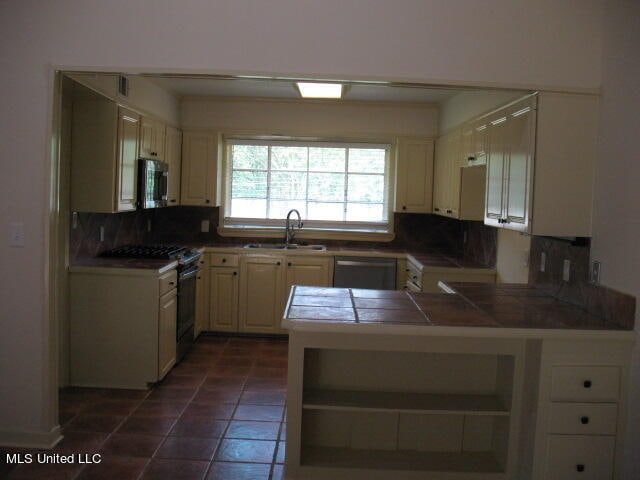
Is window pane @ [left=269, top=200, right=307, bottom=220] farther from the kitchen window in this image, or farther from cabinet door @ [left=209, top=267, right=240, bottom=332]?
cabinet door @ [left=209, top=267, right=240, bottom=332]

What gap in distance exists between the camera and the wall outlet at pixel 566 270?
3.21 metres

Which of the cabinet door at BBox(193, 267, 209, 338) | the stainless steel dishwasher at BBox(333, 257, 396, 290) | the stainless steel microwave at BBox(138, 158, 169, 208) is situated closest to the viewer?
the stainless steel microwave at BBox(138, 158, 169, 208)

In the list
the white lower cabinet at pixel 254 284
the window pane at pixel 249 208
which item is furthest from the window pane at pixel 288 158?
the white lower cabinet at pixel 254 284

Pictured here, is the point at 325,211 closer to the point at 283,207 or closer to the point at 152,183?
the point at 283,207

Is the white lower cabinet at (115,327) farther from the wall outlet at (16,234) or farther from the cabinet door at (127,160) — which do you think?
the wall outlet at (16,234)

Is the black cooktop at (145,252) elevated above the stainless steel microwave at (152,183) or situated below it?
below

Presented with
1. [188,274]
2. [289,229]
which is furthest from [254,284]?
[188,274]

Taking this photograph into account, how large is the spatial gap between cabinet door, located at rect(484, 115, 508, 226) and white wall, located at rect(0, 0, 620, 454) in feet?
1.83

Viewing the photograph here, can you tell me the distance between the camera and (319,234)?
6094 millimetres

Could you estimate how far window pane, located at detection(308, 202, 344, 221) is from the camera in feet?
20.4

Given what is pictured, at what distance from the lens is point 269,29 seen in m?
2.96

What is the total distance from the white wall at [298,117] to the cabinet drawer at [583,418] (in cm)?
372

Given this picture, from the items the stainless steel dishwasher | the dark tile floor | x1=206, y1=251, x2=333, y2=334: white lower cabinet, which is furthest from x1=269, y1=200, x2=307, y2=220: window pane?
the dark tile floor

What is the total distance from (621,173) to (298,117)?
3.67 meters
